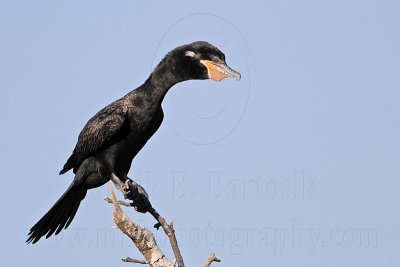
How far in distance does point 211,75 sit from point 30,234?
3.07 metres

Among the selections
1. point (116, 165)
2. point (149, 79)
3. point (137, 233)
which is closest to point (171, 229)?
point (137, 233)

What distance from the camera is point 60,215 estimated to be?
10000 millimetres

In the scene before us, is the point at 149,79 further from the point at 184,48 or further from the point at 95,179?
the point at 95,179

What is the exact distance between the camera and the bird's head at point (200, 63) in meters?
9.68

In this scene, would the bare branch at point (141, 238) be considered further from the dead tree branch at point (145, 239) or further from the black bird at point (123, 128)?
the black bird at point (123, 128)

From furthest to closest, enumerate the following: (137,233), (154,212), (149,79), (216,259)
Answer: (149,79) < (154,212) < (137,233) < (216,259)

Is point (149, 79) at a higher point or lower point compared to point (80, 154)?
higher

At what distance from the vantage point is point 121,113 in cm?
977

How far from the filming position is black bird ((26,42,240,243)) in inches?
383

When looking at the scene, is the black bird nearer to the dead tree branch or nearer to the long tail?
the long tail

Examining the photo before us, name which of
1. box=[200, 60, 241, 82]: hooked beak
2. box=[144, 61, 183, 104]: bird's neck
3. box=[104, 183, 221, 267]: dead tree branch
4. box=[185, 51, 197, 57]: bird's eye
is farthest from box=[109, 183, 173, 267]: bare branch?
box=[185, 51, 197, 57]: bird's eye

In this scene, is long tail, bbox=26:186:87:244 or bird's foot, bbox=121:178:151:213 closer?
bird's foot, bbox=121:178:151:213

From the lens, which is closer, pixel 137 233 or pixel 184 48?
pixel 137 233

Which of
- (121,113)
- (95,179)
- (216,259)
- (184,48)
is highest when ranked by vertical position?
(184,48)
